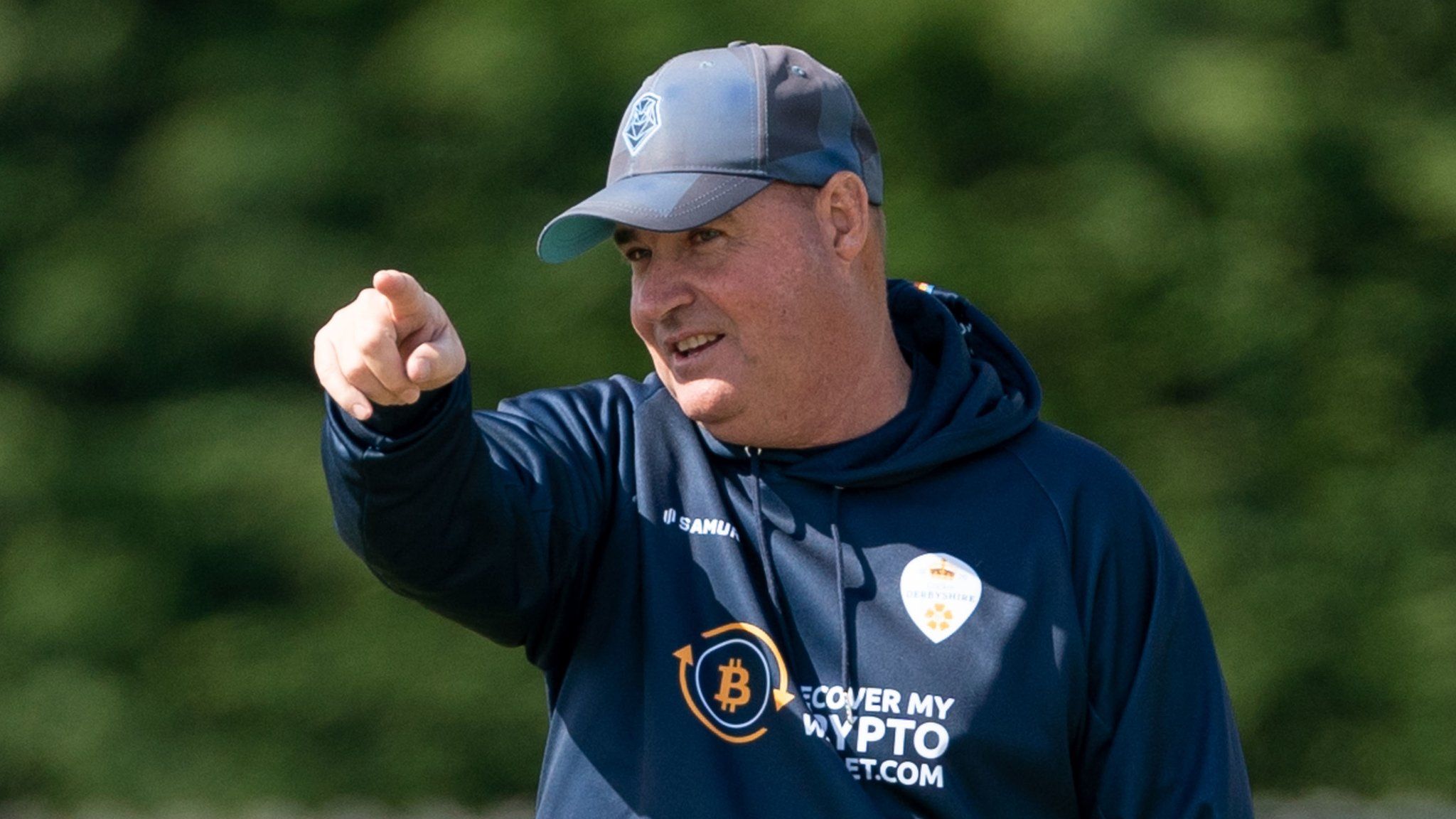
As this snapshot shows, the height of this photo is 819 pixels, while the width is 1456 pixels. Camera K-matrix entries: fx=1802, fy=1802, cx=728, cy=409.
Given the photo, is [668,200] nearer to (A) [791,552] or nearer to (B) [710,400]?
(B) [710,400]

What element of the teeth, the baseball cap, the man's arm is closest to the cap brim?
the baseball cap

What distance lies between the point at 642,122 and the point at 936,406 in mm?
426

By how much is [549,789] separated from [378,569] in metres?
0.30

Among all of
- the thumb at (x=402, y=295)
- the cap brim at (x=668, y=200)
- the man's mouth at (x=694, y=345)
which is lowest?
the man's mouth at (x=694, y=345)

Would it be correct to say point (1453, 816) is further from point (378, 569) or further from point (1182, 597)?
point (378, 569)

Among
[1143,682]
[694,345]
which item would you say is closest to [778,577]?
[694,345]

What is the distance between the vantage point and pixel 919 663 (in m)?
1.75

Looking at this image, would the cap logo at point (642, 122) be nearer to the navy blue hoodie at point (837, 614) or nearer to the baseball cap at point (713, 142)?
the baseball cap at point (713, 142)

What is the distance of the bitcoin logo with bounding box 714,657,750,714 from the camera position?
1747 mm

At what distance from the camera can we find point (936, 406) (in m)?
1.89

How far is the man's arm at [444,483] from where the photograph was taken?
155 centimetres

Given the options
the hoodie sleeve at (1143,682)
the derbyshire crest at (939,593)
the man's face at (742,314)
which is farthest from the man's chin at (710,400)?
the hoodie sleeve at (1143,682)

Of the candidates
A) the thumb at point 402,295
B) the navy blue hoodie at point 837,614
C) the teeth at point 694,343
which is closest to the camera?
the thumb at point 402,295

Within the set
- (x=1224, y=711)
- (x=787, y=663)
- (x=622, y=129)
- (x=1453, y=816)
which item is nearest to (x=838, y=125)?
(x=622, y=129)
